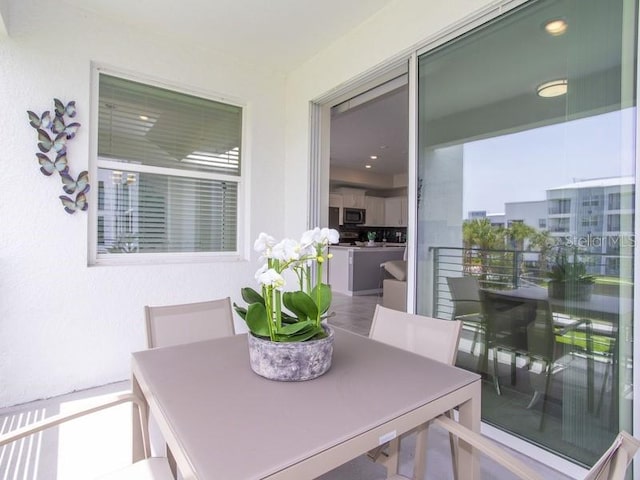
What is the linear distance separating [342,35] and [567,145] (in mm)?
1878

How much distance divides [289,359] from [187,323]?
80cm

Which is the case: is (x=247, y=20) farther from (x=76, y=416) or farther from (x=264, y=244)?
(x=76, y=416)

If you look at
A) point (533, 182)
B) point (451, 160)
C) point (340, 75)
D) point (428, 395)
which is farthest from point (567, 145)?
point (340, 75)

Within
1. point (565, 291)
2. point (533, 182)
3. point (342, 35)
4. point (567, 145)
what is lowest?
point (565, 291)

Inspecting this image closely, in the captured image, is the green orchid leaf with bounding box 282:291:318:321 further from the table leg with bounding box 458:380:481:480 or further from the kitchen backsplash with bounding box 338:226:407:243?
the kitchen backsplash with bounding box 338:226:407:243

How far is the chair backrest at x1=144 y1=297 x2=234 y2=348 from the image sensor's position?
5.05ft

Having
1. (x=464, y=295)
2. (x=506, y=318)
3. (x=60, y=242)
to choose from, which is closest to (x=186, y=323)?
(x=60, y=242)

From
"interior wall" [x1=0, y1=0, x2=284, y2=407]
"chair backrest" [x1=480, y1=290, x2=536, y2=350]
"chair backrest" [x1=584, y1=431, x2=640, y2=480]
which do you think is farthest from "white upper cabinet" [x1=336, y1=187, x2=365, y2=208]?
"chair backrest" [x1=584, y1=431, x2=640, y2=480]

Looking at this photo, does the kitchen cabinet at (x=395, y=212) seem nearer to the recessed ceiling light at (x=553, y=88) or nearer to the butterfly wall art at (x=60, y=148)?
the recessed ceiling light at (x=553, y=88)

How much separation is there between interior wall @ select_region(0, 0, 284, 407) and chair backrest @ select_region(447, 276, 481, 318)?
2.04 meters

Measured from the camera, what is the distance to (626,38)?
142cm

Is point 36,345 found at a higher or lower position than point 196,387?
lower

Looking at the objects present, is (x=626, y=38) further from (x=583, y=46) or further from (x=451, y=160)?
(x=451, y=160)

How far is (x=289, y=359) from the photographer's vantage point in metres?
1.03
